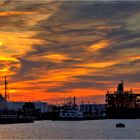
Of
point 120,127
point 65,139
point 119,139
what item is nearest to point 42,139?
point 65,139

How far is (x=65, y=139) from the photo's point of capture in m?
109

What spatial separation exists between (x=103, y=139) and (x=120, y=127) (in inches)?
2324

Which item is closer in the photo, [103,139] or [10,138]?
[103,139]

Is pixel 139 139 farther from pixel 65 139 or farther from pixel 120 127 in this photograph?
pixel 120 127

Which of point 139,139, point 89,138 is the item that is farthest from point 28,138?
point 139,139

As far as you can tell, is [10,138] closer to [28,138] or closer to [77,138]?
[28,138]

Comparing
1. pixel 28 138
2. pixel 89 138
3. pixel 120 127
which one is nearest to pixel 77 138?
pixel 89 138

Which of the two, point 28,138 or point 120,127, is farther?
point 120,127

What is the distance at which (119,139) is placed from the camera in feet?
361

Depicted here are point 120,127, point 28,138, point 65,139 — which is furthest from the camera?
point 120,127

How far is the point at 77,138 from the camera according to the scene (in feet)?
370

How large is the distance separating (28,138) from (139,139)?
2311 centimetres

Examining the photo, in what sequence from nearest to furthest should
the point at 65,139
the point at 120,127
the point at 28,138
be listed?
the point at 65,139
the point at 28,138
the point at 120,127

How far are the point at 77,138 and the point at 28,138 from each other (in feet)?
35.4
